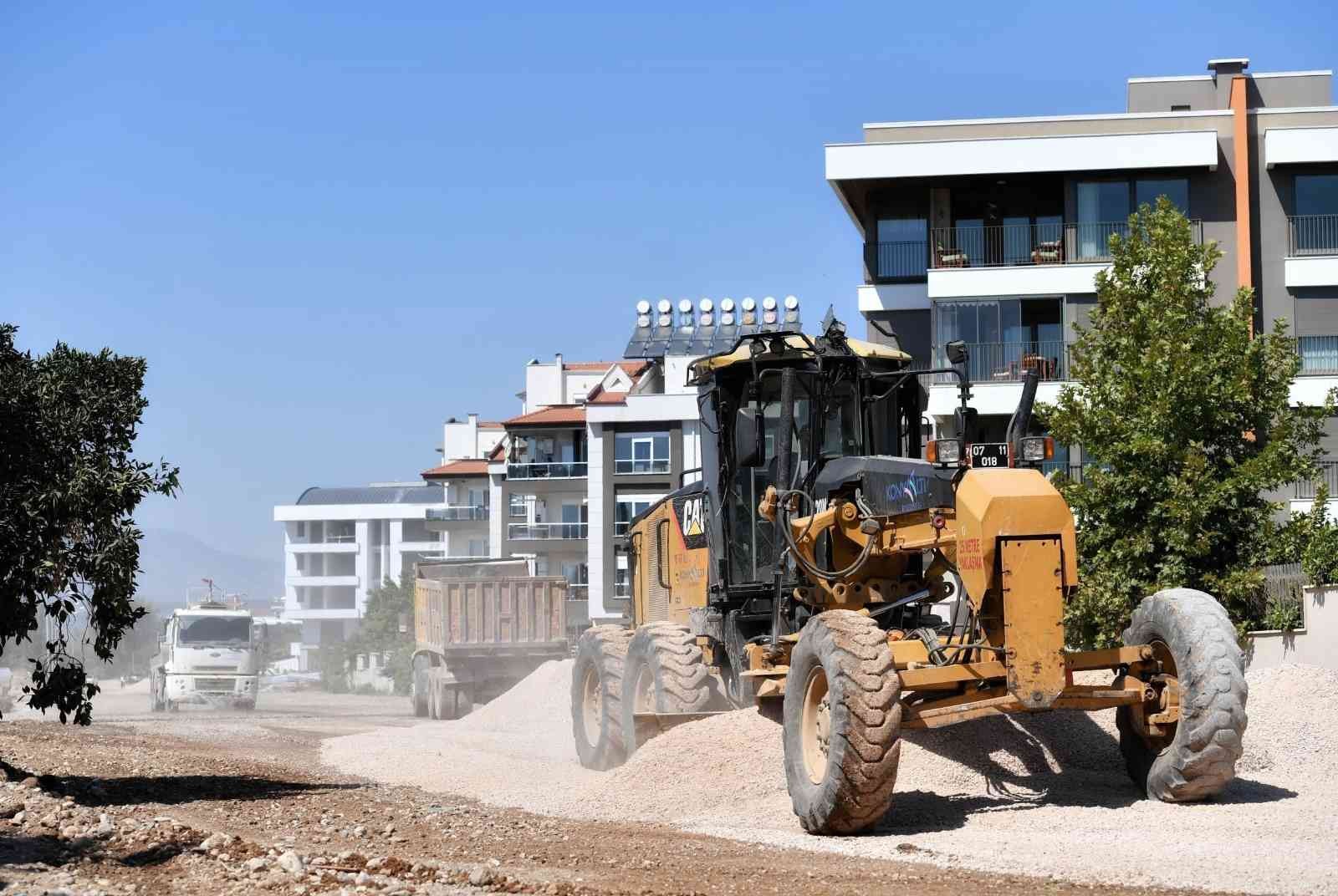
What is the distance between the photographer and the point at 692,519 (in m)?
17.6

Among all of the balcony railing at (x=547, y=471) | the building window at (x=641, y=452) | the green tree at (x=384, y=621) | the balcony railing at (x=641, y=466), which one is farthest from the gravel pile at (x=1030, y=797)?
the green tree at (x=384, y=621)

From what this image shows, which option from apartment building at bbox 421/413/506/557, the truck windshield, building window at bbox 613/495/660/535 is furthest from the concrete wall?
apartment building at bbox 421/413/506/557

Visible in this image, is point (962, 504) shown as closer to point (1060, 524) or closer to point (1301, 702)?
point (1060, 524)

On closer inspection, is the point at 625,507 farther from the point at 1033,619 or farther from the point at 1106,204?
the point at 1033,619

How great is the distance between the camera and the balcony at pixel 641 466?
2790 inches

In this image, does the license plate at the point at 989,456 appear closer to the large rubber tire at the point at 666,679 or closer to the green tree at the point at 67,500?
the large rubber tire at the point at 666,679

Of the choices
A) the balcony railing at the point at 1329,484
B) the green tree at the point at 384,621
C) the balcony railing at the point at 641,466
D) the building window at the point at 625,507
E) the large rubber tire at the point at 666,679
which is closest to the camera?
the large rubber tire at the point at 666,679

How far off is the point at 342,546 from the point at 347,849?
132 m

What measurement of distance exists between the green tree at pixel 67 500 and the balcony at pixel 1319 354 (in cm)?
3090

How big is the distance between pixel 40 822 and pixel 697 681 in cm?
621

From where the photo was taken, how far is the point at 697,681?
16.3m

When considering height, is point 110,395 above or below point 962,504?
above

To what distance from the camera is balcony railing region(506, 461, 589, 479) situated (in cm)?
7844

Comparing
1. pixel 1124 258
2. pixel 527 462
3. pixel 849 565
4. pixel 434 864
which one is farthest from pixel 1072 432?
pixel 527 462
